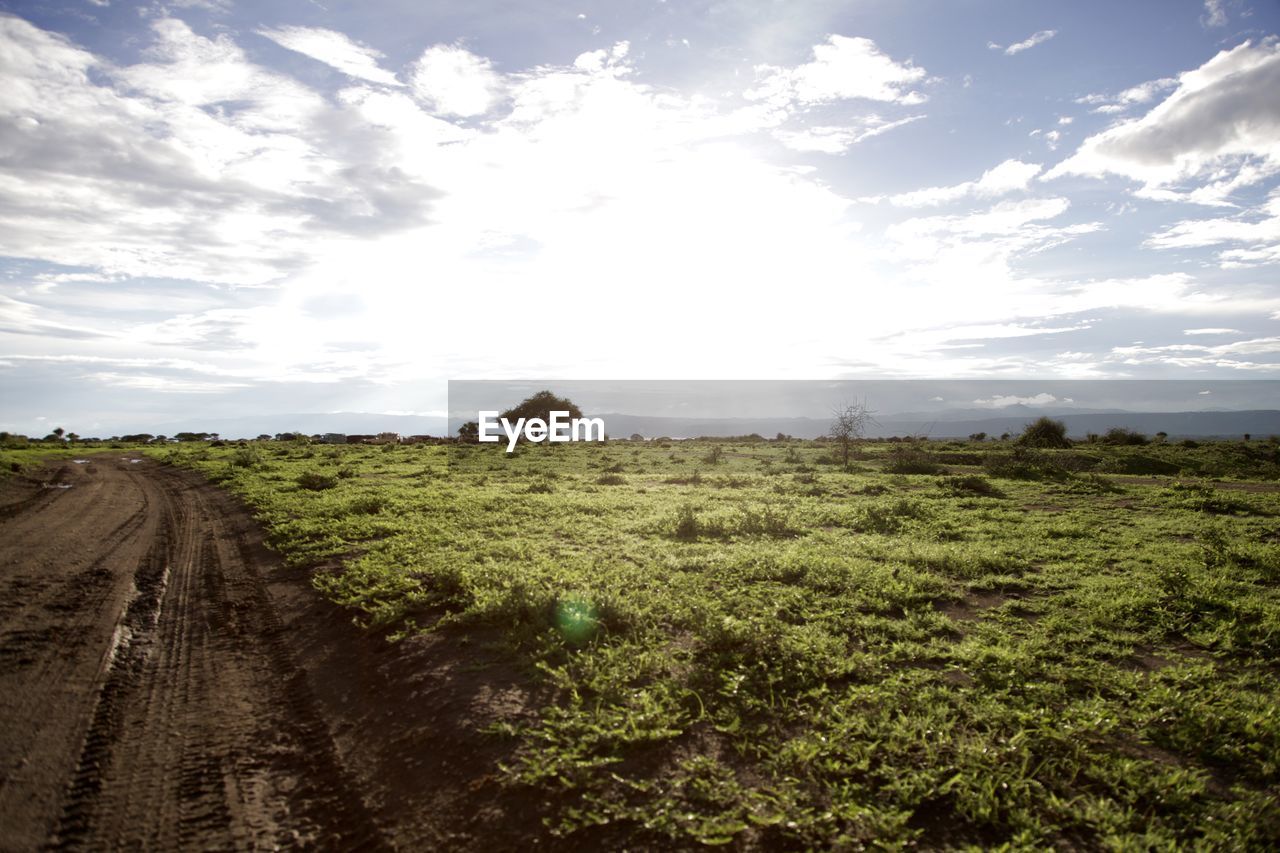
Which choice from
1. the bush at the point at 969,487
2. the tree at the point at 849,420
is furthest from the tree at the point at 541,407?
the bush at the point at 969,487

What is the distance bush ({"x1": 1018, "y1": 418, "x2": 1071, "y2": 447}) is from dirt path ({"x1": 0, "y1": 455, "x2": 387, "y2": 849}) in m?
57.0

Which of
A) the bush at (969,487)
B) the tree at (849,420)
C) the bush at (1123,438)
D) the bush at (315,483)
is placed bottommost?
the bush at (969,487)

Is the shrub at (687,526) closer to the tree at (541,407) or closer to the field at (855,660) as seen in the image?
Answer: the field at (855,660)

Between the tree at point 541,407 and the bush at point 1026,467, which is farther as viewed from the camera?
the tree at point 541,407

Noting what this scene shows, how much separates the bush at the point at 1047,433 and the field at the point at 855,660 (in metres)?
39.0

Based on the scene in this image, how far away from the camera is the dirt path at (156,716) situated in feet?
15.4

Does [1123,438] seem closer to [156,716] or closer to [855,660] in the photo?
[855,660]

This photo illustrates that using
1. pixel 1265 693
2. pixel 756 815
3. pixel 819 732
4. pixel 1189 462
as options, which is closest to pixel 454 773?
pixel 756 815

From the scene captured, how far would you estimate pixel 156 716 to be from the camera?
6.22 m

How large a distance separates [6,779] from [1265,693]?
12.1 metres

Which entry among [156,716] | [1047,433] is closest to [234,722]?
[156,716]

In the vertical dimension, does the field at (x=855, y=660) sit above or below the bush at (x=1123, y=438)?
below

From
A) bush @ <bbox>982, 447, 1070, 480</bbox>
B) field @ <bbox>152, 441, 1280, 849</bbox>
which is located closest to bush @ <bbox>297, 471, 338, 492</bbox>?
field @ <bbox>152, 441, 1280, 849</bbox>

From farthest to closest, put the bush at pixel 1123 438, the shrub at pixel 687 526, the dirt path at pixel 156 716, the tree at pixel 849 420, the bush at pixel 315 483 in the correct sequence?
the bush at pixel 1123 438 < the tree at pixel 849 420 < the bush at pixel 315 483 < the shrub at pixel 687 526 < the dirt path at pixel 156 716
